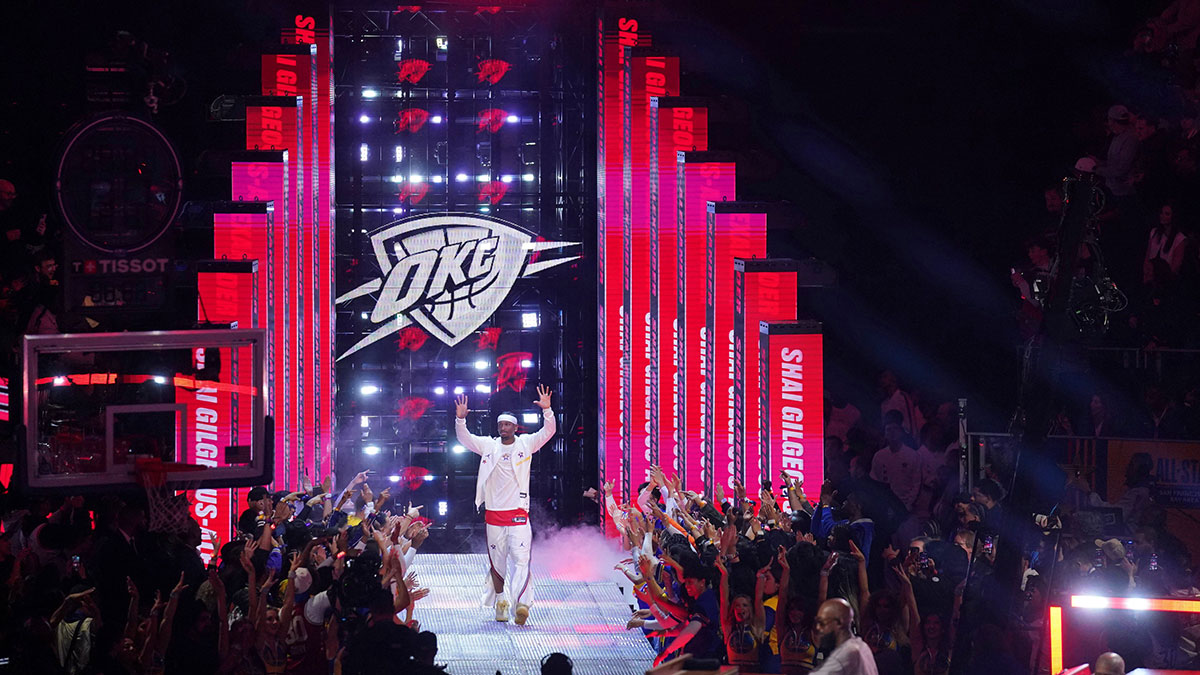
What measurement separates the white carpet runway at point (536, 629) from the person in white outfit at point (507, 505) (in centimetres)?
27

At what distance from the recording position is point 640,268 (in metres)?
15.7

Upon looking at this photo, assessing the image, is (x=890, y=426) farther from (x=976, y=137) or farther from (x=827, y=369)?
(x=976, y=137)

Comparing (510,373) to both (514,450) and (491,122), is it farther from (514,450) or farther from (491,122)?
(514,450)

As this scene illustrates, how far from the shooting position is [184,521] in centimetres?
1071

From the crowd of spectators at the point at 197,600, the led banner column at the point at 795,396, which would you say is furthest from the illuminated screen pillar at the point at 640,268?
the crowd of spectators at the point at 197,600

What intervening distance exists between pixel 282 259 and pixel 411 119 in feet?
7.19

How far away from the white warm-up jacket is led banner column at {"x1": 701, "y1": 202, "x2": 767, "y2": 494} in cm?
228

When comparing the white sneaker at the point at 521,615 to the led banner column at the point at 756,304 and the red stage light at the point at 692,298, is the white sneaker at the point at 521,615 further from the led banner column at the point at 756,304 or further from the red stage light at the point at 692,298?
the red stage light at the point at 692,298

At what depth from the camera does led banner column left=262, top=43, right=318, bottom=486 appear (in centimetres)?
1550

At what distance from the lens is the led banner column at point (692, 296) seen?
15055 mm

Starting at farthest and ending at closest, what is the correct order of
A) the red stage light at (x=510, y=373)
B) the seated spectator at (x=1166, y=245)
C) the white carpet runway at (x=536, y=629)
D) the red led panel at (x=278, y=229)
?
the red stage light at (x=510, y=373) < the red led panel at (x=278, y=229) < the seated spectator at (x=1166, y=245) < the white carpet runway at (x=536, y=629)

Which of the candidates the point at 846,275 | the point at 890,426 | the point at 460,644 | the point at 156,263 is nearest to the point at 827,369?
the point at 846,275

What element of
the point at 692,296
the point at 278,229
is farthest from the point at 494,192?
the point at 692,296

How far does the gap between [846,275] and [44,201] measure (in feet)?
31.2
